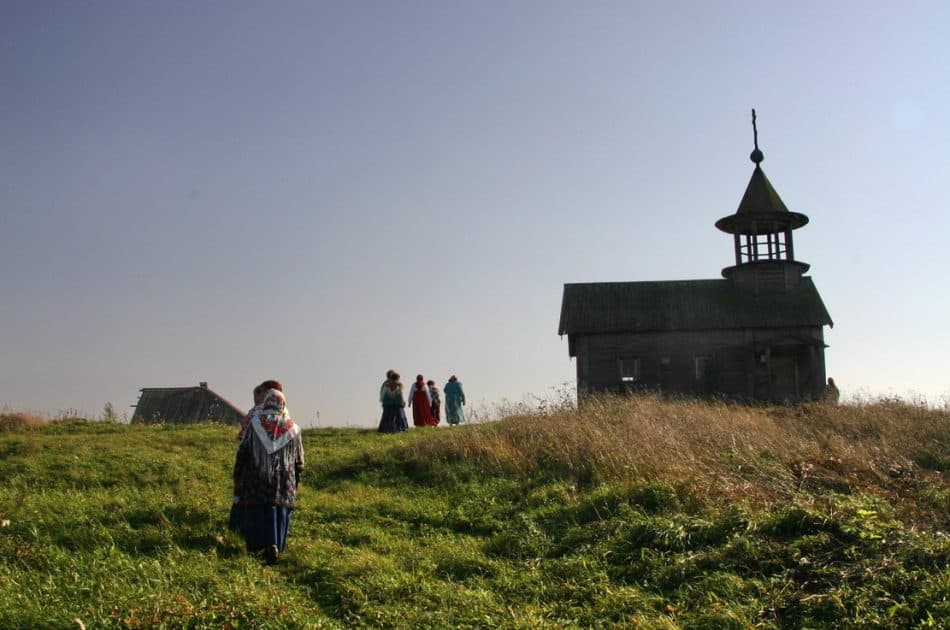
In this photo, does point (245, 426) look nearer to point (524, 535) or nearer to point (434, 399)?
point (524, 535)

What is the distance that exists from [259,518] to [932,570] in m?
5.81

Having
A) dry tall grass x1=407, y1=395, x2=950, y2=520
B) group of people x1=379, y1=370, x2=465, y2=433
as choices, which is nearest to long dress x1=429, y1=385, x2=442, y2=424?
group of people x1=379, y1=370, x2=465, y2=433

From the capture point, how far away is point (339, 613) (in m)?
6.80

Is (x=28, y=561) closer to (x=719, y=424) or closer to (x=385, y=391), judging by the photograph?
(x=719, y=424)

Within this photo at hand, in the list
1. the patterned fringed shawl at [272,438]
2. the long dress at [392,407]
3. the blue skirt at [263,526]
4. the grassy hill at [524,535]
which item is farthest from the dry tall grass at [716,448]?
the blue skirt at [263,526]

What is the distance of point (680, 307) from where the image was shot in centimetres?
3150

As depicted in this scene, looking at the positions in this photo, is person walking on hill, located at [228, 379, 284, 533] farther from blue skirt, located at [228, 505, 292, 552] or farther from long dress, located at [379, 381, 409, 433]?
long dress, located at [379, 381, 409, 433]

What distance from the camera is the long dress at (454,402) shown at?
24.0m

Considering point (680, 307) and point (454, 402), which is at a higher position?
point (680, 307)

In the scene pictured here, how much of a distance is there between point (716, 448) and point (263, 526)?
6047mm

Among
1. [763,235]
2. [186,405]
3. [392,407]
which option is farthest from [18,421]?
[763,235]

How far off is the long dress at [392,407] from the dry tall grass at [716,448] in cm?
358

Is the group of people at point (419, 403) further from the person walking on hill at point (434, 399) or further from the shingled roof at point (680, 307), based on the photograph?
the shingled roof at point (680, 307)

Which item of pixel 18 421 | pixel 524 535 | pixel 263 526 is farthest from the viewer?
pixel 18 421
